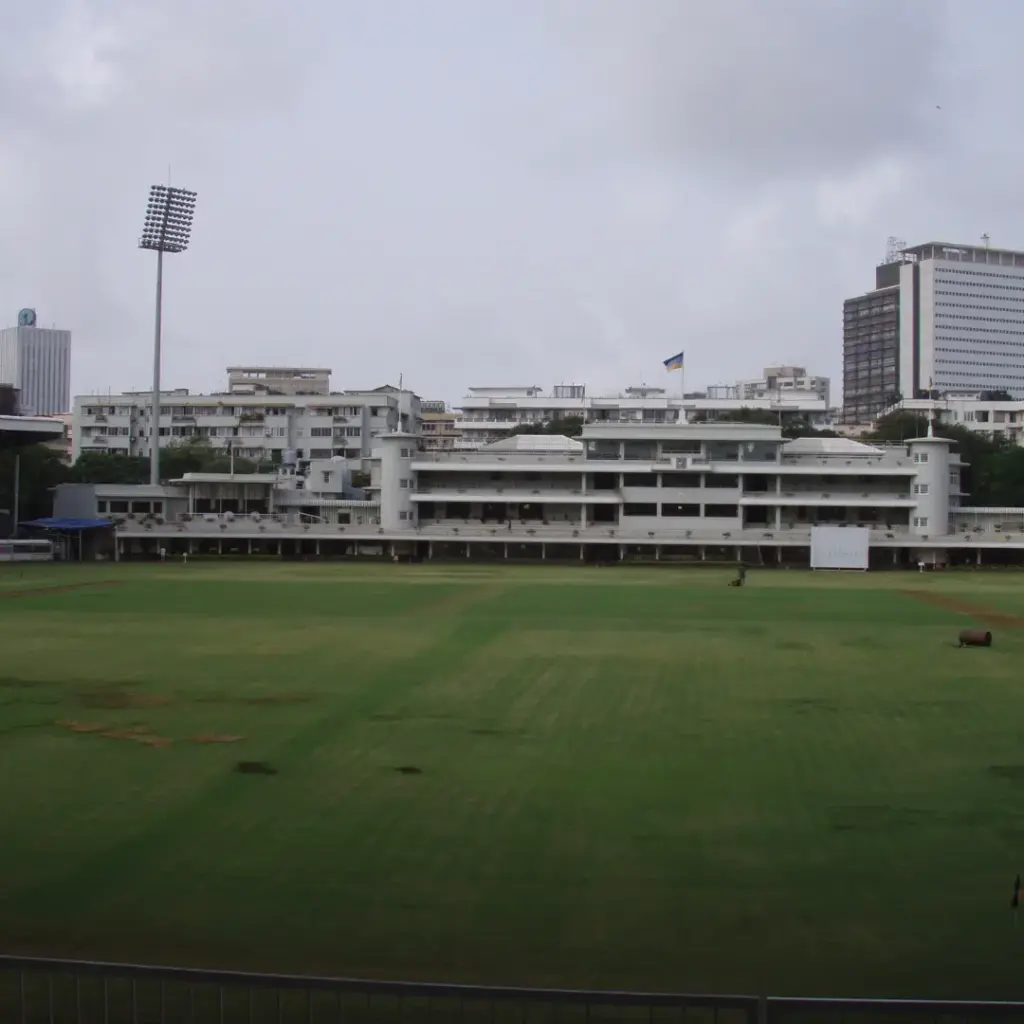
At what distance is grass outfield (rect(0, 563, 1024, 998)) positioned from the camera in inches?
360

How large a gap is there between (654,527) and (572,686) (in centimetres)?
5040

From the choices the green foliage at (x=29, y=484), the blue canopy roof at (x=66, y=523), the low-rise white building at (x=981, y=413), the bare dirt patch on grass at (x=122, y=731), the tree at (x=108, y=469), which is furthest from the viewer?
the low-rise white building at (x=981, y=413)

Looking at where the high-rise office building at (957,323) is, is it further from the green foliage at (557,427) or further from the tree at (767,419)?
the green foliage at (557,427)

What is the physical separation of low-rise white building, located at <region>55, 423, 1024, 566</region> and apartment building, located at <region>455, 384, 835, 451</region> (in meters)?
36.8

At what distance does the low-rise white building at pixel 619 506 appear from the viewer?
69.3m

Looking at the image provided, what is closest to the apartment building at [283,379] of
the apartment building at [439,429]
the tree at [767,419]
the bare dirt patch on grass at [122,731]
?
the apartment building at [439,429]

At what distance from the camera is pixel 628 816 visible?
41.9 feet

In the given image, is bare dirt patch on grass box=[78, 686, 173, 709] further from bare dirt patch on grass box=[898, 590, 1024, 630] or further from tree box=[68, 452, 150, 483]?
tree box=[68, 452, 150, 483]

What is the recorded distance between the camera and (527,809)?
13.1 metres

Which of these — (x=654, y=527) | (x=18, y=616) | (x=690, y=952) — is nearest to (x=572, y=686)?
(x=690, y=952)

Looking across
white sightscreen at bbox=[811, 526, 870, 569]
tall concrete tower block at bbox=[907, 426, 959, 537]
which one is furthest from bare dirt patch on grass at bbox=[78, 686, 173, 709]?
tall concrete tower block at bbox=[907, 426, 959, 537]

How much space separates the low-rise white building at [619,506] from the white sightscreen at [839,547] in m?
2.77

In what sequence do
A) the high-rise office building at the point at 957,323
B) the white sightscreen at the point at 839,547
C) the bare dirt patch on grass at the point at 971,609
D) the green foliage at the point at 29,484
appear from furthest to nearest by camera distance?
the high-rise office building at the point at 957,323
the green foliage at the point at 29,484
the white sightscreen at the point at 839,547
the bare dirt patch on grass at the point at 971,609

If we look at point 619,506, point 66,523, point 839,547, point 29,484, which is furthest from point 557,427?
point 66,523
